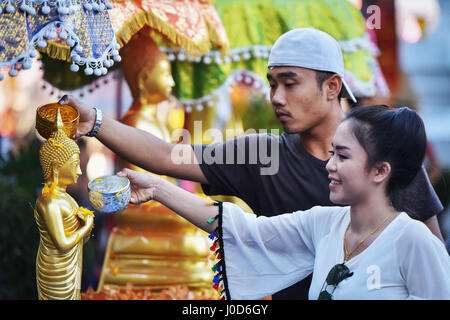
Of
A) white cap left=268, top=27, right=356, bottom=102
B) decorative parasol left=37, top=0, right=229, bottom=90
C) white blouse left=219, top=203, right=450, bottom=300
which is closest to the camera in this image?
white blouse left=219, top=203, right=450, bottom=300

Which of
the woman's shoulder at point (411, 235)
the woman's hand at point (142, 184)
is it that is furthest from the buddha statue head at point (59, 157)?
the woman's shoulder at point (411, 235)

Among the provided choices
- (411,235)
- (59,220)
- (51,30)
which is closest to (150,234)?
(59,220)

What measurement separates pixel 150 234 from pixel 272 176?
1055 millimetres

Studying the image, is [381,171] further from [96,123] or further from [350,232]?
[96,123]

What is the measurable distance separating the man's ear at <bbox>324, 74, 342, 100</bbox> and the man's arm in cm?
59

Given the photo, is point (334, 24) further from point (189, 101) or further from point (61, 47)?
point (61, 47)

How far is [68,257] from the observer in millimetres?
2018

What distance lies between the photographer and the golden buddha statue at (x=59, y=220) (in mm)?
1933

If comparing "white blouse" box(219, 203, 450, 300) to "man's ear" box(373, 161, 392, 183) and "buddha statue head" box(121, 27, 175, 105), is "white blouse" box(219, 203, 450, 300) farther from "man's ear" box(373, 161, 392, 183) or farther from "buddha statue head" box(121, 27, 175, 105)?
"buddha statue head" box(121, 27, 175, 105)

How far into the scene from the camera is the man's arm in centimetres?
221

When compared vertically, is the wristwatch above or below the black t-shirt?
above

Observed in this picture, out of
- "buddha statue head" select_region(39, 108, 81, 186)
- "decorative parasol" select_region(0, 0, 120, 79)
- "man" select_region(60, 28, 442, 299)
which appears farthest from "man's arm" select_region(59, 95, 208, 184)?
"decorative parasol" select_region(0, 0, 120, 79)

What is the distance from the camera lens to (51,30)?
176cm
